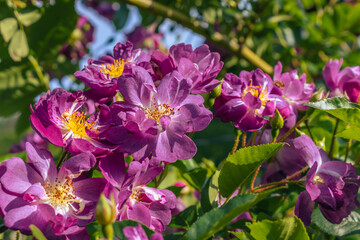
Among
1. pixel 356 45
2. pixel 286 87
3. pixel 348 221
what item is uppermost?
pixel 286 87

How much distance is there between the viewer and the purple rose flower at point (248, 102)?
0.77 m

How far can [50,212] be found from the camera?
1.98 feet

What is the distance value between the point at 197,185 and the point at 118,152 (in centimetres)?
35

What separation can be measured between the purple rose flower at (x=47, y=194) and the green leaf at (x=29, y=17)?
97 cm

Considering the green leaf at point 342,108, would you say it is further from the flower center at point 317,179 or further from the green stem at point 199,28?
the green stem at point 199,28

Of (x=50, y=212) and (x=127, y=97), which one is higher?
(x=127, y=97)

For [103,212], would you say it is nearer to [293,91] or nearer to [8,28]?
[293,91]

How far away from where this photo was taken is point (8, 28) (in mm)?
1378

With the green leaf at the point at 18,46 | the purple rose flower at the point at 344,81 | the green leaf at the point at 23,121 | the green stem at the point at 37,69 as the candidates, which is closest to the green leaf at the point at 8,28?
the green leaf at the point at 18,46

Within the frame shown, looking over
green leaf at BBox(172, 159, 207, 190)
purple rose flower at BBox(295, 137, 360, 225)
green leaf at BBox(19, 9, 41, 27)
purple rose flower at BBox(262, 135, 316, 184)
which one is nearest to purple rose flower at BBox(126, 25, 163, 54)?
green leaf at BBox(19, 9, 41, 27)

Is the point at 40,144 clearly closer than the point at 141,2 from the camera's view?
No

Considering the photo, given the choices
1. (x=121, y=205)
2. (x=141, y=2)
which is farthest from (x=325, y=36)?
(x=121, y=205)

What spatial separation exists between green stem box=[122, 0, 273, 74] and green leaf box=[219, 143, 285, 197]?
1.26 meters

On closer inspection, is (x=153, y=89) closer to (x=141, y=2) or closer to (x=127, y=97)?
(x=127, y=97)
